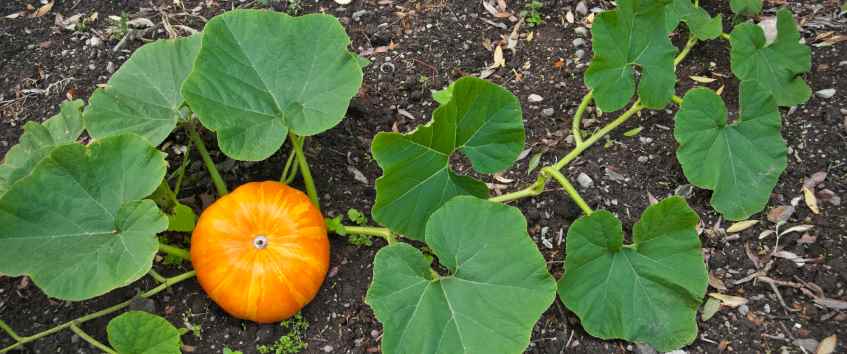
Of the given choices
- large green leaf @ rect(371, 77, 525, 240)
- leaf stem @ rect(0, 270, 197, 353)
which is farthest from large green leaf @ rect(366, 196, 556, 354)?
leaf stem @ rect(0, 270, 197, 353)

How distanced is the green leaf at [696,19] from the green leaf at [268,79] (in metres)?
1.73

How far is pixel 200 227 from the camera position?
108 inches

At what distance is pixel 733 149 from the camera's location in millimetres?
3025

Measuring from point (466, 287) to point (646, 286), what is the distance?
747 mm

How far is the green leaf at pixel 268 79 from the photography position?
260 centimetres

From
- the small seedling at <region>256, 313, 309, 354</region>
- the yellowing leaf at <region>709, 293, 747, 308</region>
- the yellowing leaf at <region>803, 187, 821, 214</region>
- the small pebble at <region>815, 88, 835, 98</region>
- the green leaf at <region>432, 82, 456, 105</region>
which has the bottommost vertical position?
the small seedling at <region>256, 313, 309, 354</region>

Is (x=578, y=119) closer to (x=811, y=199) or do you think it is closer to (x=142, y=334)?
(x=811, y=199)

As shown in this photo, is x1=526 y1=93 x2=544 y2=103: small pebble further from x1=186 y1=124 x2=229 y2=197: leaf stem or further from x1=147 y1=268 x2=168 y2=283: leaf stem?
x1=147 y1=268 x2=168 y2=283: leaf stem

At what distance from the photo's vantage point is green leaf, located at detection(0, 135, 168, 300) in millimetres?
2346

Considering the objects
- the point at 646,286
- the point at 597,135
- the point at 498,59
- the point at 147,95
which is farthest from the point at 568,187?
the point at 147,95

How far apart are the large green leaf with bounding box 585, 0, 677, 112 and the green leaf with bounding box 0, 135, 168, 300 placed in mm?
1812

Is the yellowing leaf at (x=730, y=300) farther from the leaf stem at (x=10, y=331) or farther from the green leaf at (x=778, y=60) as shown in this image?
the leaf stem at (x=10, y=331)

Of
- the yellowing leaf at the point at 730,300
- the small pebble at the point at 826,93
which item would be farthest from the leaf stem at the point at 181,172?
the small pebble at the point at 826,93

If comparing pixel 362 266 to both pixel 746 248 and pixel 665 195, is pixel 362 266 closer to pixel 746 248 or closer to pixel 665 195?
pixel 665 195
